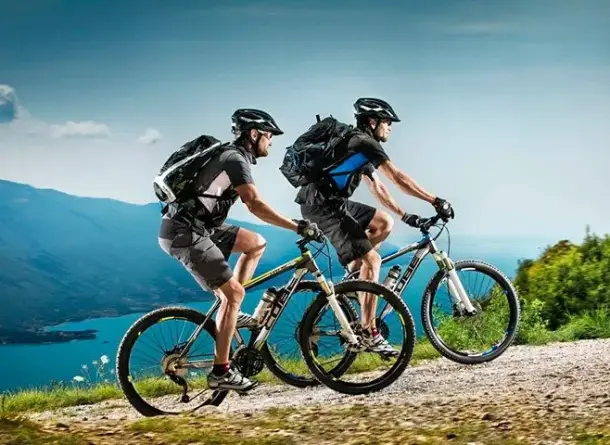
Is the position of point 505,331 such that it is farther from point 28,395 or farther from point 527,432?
point 28,395

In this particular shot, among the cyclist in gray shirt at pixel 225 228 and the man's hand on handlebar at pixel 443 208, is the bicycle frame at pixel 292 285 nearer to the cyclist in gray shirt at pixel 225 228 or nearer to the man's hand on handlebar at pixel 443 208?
the cyclist in gray shirt at pixel 225 228

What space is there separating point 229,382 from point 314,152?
2.00m

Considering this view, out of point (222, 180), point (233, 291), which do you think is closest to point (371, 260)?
point (233, 291)

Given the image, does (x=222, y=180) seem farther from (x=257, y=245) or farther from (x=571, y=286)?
(x=571, y=286)

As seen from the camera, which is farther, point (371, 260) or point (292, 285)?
point (371, 260)

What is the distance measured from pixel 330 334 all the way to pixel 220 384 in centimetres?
98

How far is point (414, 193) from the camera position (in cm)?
862

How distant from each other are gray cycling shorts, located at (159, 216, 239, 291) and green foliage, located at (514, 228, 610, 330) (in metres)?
5.15

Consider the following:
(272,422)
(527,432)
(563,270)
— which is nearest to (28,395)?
(272,422)

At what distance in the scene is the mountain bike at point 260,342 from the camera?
302 inches

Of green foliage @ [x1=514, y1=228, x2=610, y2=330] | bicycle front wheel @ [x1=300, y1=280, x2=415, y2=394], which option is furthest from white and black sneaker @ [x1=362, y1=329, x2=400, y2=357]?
green foliage @ [x1=514, y1=228, x2=610, y2=330]

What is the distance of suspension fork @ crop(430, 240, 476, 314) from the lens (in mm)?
9016

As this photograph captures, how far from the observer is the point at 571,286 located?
464 inches

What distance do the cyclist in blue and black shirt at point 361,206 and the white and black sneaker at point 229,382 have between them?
4.04 feet
